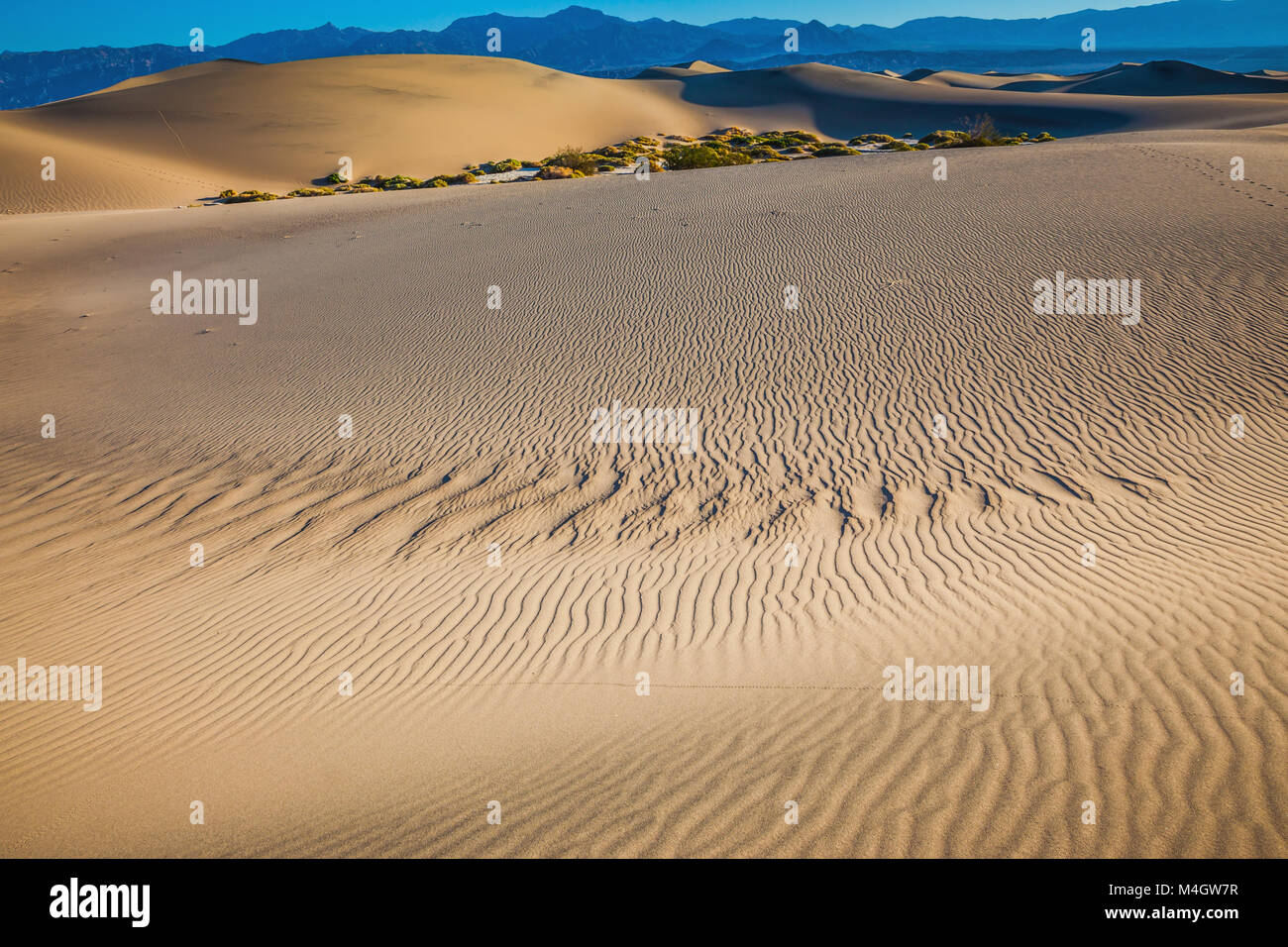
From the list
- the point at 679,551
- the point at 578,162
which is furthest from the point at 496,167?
the point at 679,551

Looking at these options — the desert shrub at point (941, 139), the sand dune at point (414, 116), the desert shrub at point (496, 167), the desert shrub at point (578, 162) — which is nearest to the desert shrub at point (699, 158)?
the desert shrub at point (578, 162)

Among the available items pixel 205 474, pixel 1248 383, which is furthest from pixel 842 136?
pixel 205 474

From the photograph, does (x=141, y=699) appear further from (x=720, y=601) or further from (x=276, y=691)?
(x=720, y=601)

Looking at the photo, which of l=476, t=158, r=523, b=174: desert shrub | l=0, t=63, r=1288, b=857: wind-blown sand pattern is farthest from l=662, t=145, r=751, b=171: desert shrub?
l=0, t=63, r=1288, b=857: wind-blown sand pattern

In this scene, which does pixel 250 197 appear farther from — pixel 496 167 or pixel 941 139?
pixel 941 139

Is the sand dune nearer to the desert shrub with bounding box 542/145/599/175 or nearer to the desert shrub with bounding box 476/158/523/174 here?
the desert shrub with bounding box 476/158/523/174
